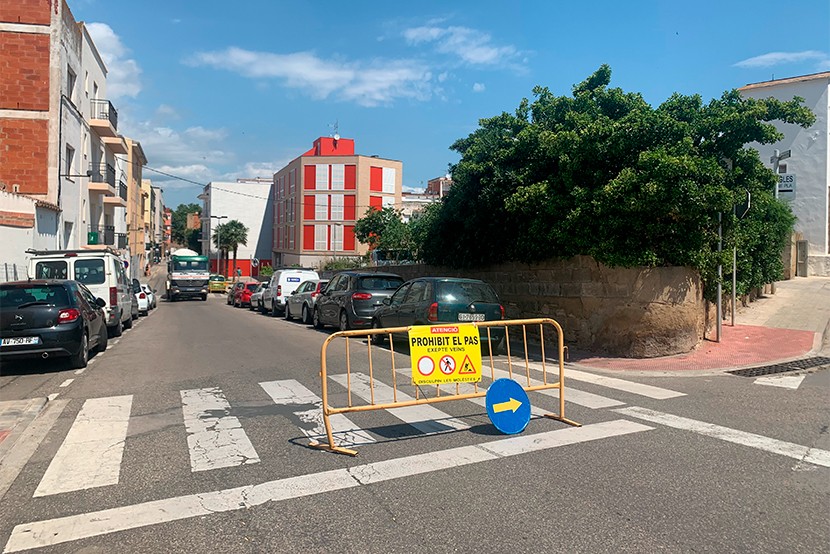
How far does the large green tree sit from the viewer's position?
11.0 meters

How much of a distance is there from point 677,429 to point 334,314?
11.1m

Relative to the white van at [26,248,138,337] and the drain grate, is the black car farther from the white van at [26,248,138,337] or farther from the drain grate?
the drain grate

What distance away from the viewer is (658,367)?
430 inches

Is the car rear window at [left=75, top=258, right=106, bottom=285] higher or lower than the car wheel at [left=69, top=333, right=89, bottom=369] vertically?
higher

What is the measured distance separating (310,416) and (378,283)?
868 centimetres

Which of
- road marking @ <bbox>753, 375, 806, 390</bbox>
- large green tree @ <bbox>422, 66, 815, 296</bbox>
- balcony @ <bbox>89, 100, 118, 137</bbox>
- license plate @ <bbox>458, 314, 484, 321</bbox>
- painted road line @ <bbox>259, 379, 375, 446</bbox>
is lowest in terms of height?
painted road line @ <bbox>259, 379, 375, 446</bbox>

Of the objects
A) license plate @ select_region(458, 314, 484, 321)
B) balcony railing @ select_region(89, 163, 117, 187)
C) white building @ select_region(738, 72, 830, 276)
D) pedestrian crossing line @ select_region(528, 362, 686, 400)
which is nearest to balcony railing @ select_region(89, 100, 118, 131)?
balcony railing @ select_region(89, 163, 117, 187)

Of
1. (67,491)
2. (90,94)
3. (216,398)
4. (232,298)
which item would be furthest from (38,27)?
(67,491)

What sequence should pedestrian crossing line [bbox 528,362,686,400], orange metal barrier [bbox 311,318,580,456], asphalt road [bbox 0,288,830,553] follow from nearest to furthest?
asphalt road [bbox 0,288,830,553] < orange metal barrier [bbox 311,318,580,456] < pedestrian crossing line [bbox 528,362,686,400]

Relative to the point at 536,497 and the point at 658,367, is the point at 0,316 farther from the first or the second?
the point at 658,367

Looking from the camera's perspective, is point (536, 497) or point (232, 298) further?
point (232, 298)

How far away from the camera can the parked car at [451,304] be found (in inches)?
455

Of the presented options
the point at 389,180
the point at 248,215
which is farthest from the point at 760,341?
the point at 248,215

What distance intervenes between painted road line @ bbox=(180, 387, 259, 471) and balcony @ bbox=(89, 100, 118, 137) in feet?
97.5
